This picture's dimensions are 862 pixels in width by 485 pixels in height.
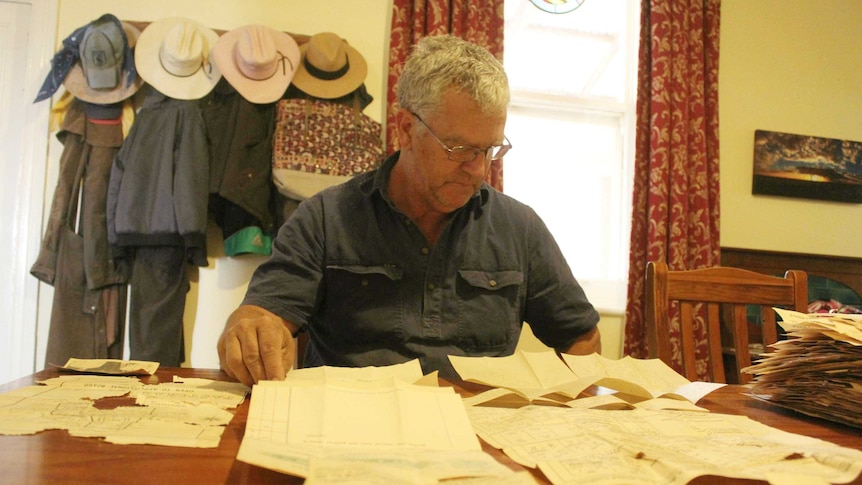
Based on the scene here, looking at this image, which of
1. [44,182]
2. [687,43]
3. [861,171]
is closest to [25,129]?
[44,182]

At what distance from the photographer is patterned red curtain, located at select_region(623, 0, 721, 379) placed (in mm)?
2660

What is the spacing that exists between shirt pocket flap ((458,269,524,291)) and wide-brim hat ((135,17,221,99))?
159 cm

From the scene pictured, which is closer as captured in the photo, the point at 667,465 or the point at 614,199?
the point at 667,465

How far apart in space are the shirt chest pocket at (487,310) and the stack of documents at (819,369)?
47cm

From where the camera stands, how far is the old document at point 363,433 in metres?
0.43

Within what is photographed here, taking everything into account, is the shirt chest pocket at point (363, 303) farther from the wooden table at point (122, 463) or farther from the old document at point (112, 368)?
the wooden table at point (122, 463)

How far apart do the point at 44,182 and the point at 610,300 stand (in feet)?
8.39

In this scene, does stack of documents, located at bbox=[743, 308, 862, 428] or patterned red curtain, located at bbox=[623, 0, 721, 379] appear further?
patterned red curtain, located at bbox=[623, 0, 721, 379]

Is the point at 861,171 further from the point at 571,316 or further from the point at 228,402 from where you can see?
the point at 228,402

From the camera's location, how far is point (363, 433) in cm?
52

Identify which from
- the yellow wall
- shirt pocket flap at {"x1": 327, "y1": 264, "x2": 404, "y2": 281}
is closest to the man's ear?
shirt pocket flap at {"x1": 327, "y1": 264, "x2": 404, "y2": 281}

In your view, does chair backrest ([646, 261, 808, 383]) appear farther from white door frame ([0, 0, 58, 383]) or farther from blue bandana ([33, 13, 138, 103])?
white door frame ([0, 0, 58, 383])

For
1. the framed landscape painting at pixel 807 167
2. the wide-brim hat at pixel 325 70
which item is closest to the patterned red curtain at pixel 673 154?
the framed landscape painting at pixel 807 167

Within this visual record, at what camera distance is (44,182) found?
7.47 feet
